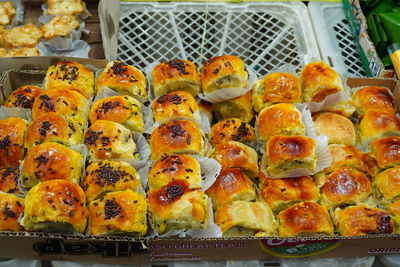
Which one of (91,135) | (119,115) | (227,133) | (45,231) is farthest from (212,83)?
(45,231)

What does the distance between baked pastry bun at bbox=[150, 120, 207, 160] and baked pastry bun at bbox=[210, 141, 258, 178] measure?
0.10 m

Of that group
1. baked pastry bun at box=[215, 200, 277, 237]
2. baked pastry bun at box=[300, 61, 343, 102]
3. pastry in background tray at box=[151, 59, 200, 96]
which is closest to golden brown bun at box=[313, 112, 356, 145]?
baked pastry bun at box=[300, 61, 343, 102]

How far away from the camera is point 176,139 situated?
2.32m

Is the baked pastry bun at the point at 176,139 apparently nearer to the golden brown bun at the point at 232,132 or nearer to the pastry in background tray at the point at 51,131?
the golden brown bun at the point at 232,132

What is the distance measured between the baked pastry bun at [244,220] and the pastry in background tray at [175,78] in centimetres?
83

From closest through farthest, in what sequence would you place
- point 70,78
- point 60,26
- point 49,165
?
point 49,165 → point 70,78 → point 60,26

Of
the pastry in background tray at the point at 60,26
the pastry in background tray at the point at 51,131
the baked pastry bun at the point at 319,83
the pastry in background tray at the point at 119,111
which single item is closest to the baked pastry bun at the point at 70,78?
the pastry in background tray at the point at 119,111

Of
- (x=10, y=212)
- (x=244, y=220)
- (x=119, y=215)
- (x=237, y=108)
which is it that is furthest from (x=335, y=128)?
(x=10, y=212)

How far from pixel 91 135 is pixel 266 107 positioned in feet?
3.44

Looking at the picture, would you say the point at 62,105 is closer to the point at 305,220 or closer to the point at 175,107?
the point at 175,107

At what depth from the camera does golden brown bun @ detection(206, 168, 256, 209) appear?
7.45ft

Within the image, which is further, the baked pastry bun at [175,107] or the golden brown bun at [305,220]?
the baked pastry bun at [175,107]

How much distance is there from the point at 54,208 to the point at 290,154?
48.3 inches

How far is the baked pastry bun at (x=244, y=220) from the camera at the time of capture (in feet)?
7.08
